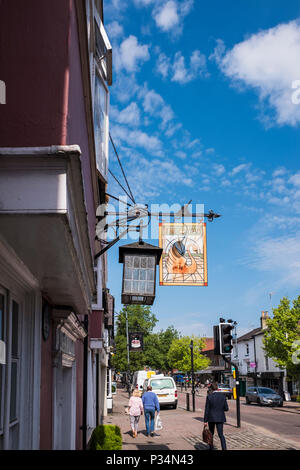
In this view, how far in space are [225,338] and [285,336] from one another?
81.9 ft

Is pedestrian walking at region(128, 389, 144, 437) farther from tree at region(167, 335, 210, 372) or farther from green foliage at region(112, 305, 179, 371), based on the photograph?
tree at region(167, 335, 210, 372)

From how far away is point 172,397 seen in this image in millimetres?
27516

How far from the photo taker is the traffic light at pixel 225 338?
48.1 feet

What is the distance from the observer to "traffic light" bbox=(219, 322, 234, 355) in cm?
1467

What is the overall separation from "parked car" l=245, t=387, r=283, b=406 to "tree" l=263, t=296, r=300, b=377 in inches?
97.6

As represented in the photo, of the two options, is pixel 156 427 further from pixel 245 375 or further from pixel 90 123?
pixel 245 375

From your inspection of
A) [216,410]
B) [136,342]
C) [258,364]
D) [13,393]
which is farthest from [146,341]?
[13,393]

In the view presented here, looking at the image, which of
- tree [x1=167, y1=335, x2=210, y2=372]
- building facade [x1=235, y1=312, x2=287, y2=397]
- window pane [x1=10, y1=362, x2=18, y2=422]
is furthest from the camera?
tree [x1=167, y1=335, x2=210, y2=372]

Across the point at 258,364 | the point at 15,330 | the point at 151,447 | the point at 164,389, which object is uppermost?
the point at 15,330

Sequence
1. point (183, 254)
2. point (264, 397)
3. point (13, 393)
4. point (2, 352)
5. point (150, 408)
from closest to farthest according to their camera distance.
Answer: point (2, 352)
point (13, 393)
point (183, 254)
point (150, 408)
point (264, 397)

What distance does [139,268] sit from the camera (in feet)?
31.6

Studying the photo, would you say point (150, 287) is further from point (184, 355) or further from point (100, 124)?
point (184, 355)

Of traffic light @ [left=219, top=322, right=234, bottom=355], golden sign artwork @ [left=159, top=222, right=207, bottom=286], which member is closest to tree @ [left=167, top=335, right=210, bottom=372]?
traffic light @ [left=219, top=322, right=234, bottom=355]
